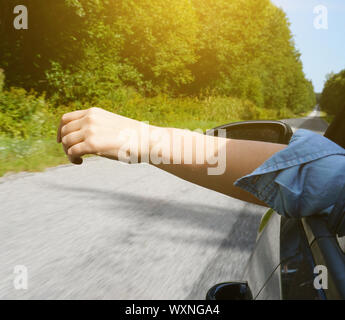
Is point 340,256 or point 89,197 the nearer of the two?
point 340,256

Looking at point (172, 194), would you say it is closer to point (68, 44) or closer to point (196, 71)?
point (68, 44)

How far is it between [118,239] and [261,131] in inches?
85.8

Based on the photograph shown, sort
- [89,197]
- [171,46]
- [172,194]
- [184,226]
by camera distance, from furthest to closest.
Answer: [171,46]
[172,194]
[89,197]
[184,226]

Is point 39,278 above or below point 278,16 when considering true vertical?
below

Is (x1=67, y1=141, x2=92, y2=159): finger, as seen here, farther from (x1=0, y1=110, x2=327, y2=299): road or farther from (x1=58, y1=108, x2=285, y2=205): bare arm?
(x1=0, y1=110, x2=327, y2=299): road

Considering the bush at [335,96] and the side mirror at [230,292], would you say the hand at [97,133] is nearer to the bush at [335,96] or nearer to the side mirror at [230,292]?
the side mirror at [230,292]

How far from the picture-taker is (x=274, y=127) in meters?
1.96

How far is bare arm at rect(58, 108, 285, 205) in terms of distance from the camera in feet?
2.70

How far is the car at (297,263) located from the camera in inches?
29.1

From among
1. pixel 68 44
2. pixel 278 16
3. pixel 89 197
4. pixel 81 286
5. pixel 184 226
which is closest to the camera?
pixel 81 286

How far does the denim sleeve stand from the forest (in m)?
6.62

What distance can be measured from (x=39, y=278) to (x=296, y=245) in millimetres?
2410

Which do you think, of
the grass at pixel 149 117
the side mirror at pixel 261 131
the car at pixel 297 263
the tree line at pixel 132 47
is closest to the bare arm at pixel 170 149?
Result: the car at pixel 297 263

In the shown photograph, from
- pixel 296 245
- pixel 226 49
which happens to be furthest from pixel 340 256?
pixel 226 49
